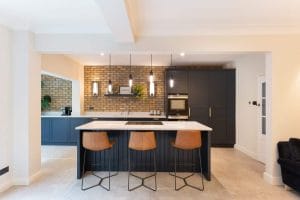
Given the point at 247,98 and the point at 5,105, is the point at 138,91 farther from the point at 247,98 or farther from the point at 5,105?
the point at 5,105

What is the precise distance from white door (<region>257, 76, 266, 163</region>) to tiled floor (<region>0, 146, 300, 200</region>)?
455 mm

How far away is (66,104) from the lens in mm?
7156

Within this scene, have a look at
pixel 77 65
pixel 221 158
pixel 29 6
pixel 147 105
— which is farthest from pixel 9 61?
pixel 221 158

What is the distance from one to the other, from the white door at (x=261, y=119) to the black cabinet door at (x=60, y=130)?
5.19m

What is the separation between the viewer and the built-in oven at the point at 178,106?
6.41 meters

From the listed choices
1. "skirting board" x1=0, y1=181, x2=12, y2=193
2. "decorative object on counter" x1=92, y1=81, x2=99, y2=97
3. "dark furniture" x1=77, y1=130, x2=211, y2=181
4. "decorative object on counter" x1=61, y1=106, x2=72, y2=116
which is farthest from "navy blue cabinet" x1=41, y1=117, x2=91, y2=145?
"skirting board" x1=0, y1=181, x2=12, y2=193

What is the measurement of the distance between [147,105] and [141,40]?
353 centimetres

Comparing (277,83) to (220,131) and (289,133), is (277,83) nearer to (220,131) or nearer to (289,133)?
(289,133)

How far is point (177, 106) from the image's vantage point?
6441mm

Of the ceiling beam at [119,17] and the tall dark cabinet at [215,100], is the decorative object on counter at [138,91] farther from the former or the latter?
the ceiling beam at [119,17]

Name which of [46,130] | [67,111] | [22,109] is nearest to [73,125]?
[67,111]

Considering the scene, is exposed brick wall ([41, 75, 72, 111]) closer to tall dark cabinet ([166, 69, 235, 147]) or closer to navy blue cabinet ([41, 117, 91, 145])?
navy blue cabinet ([41, 117, 91, 145])

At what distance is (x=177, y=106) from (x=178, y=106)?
0.10 ft

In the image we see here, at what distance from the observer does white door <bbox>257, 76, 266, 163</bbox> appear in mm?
4887
